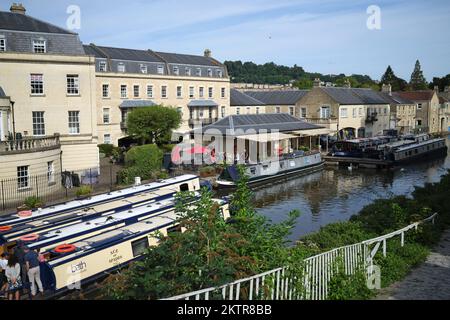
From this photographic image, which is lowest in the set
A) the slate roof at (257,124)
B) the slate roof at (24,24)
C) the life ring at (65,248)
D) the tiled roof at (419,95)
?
the life ring at (65,248)

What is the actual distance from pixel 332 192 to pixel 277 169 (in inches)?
242

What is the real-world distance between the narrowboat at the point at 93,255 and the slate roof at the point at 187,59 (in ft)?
129

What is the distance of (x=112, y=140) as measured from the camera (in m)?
45.5

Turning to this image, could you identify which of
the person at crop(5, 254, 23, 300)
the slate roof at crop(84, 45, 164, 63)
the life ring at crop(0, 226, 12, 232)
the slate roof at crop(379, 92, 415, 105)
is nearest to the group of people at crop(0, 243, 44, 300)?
the person at crop(5, 254, 23, 300)

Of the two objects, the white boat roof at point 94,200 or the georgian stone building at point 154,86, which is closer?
the white boat roof at point 94,200

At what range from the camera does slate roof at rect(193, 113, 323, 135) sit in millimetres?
39406

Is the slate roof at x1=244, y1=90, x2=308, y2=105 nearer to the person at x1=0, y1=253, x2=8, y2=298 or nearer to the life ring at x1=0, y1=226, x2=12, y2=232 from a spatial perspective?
the life ring at x1=0, y1=226, x2=12, y2=232

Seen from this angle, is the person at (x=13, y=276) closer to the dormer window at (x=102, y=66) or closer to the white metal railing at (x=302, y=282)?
the white metal railing at (x=302, y=282)

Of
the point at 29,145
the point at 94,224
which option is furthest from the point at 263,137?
the point at 94,224

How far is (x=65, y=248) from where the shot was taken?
13312 mm

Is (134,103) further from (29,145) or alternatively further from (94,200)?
(94,200)

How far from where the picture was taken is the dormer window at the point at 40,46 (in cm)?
2956

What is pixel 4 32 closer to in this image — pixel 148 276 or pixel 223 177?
pixel 223 177

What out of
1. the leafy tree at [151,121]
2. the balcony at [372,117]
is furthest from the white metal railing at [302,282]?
the balcony at [372,117]
